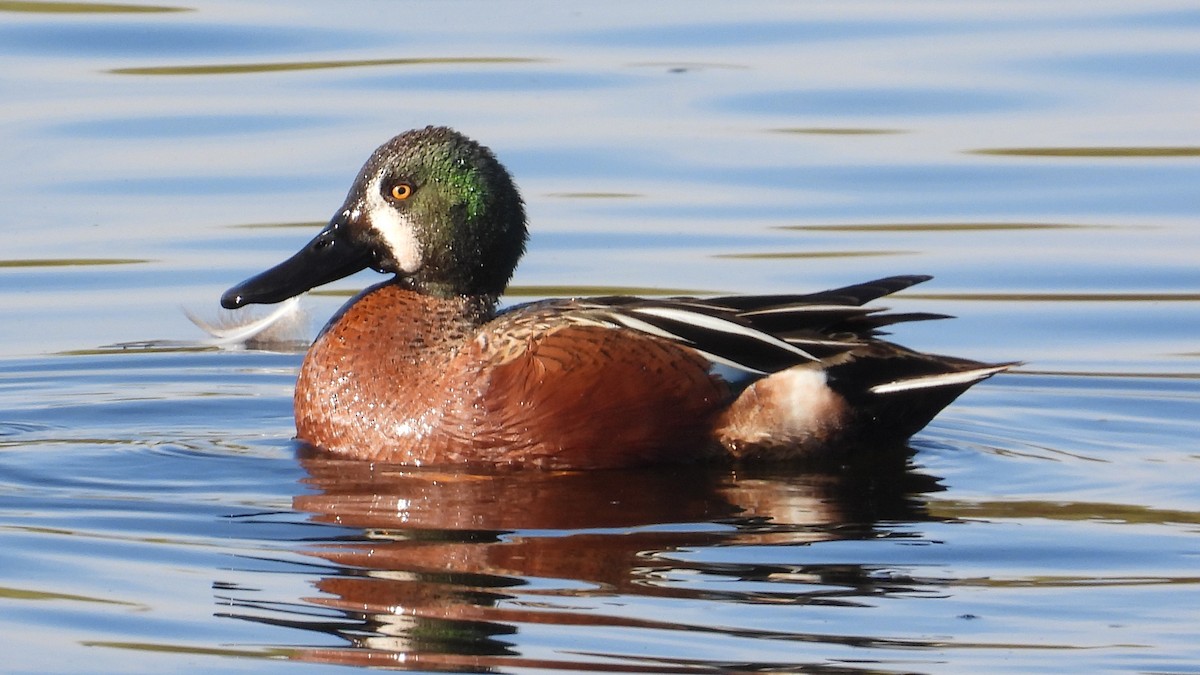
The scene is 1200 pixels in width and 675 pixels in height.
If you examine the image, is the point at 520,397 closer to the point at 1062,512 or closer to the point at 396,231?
the point at 396,231

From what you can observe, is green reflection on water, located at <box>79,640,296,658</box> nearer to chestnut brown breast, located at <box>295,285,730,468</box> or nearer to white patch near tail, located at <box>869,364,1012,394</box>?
chestnut brown breast, located at <box>295,285,730,468</box>

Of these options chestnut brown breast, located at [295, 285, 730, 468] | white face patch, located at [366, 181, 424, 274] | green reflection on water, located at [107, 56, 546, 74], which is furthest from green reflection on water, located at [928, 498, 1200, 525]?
green reflection on water, located at [107, 56, 546, 74]

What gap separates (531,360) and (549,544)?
103 centimetres

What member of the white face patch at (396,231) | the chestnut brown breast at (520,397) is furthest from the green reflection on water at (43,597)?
the white face patch at (396,231)

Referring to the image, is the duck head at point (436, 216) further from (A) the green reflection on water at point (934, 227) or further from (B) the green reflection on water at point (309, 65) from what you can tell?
(B) the green reflection on water at point (309, 65)

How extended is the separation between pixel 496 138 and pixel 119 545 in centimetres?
595

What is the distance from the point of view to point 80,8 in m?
14.7

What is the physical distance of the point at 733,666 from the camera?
201 inches

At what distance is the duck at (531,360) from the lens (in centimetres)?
725

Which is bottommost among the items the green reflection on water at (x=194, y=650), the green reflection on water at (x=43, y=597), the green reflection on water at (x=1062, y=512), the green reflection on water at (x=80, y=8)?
the green reflection on water at (x=194, y=650)

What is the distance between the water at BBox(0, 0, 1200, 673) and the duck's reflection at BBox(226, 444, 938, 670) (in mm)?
18

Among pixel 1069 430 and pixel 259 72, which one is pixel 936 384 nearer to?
pixel 1069 430

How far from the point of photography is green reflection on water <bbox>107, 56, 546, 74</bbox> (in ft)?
43.8

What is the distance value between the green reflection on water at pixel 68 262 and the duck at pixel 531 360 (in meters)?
2.66
